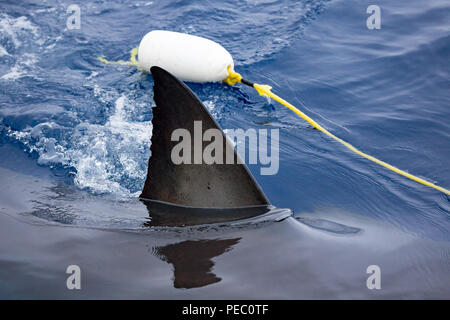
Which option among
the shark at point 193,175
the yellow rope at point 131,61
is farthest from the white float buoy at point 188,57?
the shark at point 193,175

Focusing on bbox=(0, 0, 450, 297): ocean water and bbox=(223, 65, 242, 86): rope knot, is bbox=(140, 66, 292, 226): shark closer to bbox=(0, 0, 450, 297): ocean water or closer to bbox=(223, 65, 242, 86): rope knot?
bbox=(0, 0, 450, 297): ocean water

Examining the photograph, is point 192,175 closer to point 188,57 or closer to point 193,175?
point 193,175

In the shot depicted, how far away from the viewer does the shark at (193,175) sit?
3537mm

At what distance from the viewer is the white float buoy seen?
21.6 ft

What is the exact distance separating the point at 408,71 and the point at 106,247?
5861 millimetres

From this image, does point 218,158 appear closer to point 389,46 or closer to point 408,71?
point 408,71

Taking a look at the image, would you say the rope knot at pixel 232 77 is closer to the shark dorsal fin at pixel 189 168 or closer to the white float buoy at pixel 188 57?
the white float buoy at pixel 188 57

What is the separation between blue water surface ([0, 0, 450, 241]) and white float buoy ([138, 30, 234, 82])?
26 centimetres

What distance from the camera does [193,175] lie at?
3.67 m

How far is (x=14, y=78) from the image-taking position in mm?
7277

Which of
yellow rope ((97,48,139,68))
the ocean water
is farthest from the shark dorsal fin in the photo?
yellow rope ((97,48,139,68))

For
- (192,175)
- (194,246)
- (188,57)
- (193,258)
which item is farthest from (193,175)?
(188,57)

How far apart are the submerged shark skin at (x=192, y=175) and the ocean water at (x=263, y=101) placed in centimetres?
38
